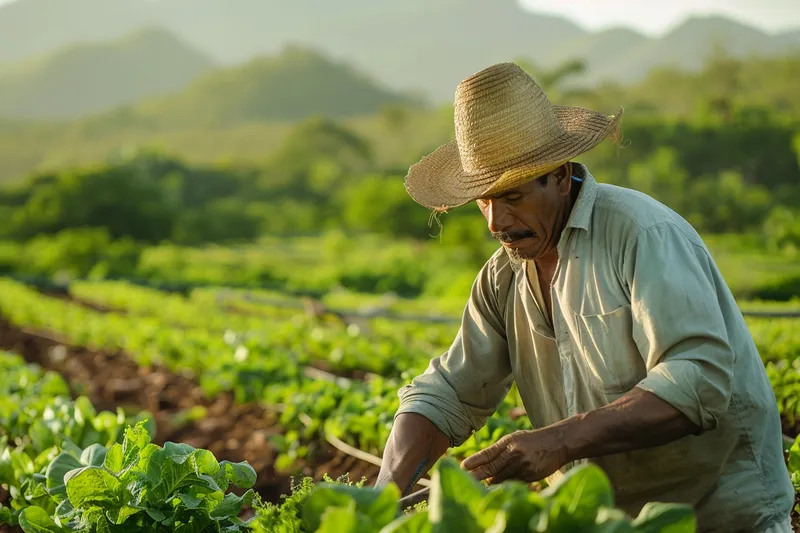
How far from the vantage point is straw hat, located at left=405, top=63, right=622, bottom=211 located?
7.93 ft

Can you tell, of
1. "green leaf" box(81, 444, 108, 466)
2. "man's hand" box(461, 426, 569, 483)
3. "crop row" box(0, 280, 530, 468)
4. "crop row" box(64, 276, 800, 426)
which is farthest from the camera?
"crop row" box(64, 276, 800, 426)

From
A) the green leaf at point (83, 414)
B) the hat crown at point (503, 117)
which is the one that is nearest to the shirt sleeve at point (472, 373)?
the hat crown at point (503, 117)

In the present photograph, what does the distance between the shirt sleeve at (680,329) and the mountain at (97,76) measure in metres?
157

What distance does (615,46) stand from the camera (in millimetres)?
150250

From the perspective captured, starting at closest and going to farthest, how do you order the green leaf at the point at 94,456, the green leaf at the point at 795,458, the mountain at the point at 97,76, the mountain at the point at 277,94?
the green leaf at the point at 94,456, the green leaf at the point at 795,458, the mountain at the point at 277,94, the mountain at the point at 97,76

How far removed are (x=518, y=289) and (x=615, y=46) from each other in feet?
512

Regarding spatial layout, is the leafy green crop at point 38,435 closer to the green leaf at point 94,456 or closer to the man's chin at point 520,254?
the green leaf at point 94,456

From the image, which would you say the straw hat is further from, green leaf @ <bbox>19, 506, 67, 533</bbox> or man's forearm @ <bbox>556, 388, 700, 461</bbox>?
green leaf @ <bbox>19, 506, 67, 533</bbox>

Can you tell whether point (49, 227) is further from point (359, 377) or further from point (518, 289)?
point (518, 289)

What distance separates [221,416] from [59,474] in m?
3.64

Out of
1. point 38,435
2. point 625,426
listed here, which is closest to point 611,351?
point 625,426

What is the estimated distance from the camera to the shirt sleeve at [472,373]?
2.67 meters

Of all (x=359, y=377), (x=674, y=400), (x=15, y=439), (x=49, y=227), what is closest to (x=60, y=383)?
(x=15, y=439)

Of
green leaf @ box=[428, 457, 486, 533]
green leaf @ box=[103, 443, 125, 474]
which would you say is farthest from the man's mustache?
green leaf @ box=[103, 443, 125, 474]
